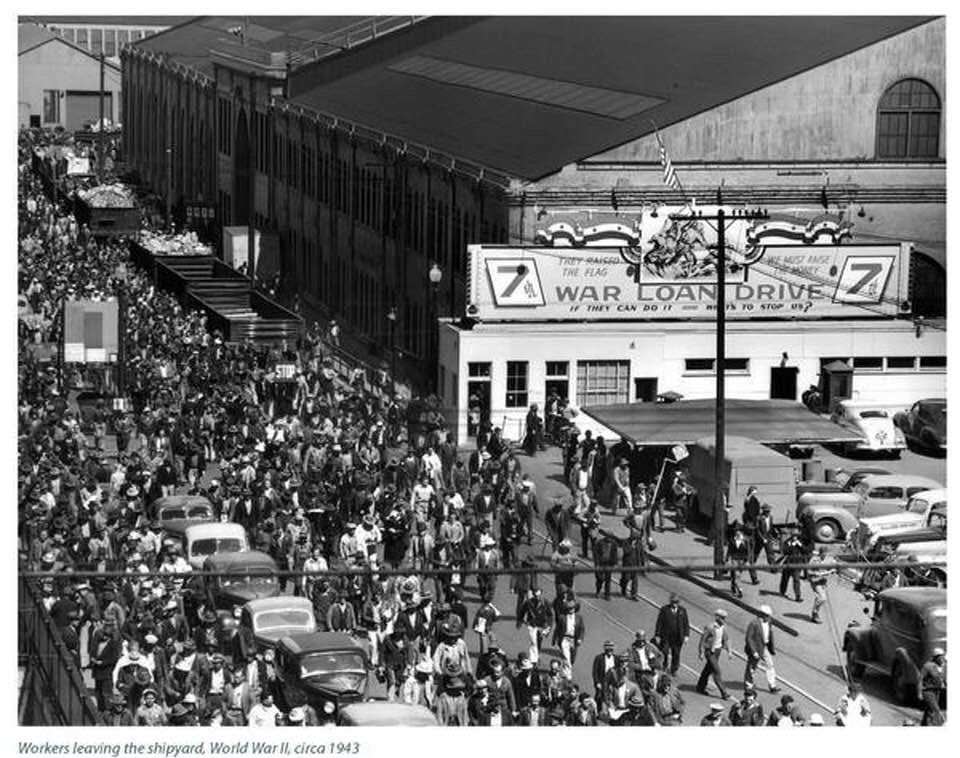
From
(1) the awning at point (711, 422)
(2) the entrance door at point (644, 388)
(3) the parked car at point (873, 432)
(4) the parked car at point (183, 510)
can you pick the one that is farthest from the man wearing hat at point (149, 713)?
(2) the entrance door at point (644, 388)

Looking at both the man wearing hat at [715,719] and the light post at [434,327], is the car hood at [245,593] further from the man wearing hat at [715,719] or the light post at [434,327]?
the light post at [434,327]

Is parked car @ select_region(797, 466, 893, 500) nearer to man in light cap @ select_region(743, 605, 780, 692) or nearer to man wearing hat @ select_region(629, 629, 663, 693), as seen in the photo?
man in light cap @ select_region(743, 605, 780, 692)

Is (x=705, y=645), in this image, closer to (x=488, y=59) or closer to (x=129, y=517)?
(x=129, y=517)

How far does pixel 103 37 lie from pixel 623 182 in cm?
8047

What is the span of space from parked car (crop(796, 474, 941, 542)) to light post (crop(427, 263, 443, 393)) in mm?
15818

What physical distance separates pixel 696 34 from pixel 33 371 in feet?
82.4

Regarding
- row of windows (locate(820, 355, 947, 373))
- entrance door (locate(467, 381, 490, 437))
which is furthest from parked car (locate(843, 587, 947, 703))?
row of windows (locate(820, 355, 947, 373))

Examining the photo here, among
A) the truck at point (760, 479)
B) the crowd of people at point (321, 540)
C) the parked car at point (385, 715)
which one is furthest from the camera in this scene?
the truck at point (760, 479)

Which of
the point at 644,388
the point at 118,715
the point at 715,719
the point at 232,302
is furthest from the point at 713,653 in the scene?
the point at 232,302

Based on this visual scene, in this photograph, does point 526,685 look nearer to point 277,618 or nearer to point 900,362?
point 277,618

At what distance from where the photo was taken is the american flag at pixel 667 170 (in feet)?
188

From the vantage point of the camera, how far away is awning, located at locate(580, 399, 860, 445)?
4853 cm

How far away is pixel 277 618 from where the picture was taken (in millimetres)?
34344

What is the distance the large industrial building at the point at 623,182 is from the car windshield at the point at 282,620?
16779mm
